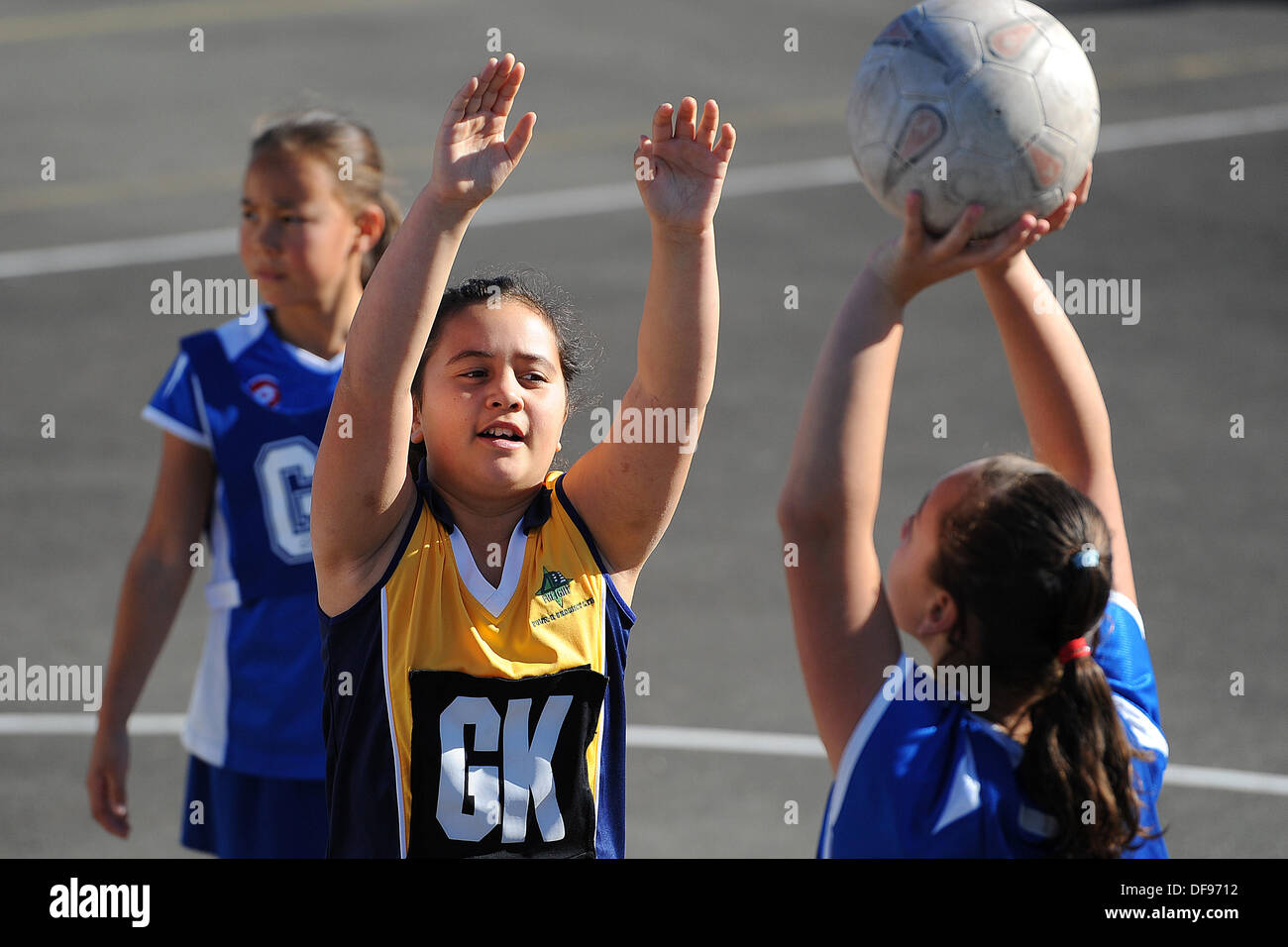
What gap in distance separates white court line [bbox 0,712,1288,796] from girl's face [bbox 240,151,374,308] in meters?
2.97

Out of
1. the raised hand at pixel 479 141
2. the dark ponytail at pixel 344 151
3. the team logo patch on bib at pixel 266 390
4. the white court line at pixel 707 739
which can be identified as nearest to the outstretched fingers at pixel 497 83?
the raised hand at pixel 479 141

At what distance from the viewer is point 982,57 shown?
3166 millimetres

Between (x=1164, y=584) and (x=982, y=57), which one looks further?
(x=1164, y=584)

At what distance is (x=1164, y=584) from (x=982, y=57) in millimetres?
6010

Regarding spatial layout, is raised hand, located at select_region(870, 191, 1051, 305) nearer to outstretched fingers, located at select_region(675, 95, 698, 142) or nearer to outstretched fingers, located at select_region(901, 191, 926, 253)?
outstretched fingers, located at select_region(901, 191, 926, 253)

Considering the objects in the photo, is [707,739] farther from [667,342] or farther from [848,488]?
[848,488]

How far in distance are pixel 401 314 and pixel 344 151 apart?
196 cm

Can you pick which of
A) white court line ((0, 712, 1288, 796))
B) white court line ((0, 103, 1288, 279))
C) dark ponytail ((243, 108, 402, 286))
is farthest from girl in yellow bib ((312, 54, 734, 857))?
white court line ((0, 103, 1288, 279))

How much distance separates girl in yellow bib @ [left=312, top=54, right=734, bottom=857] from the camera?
2877mm

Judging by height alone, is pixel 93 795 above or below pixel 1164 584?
below

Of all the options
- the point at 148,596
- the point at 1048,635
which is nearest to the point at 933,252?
the point at 1048,635
